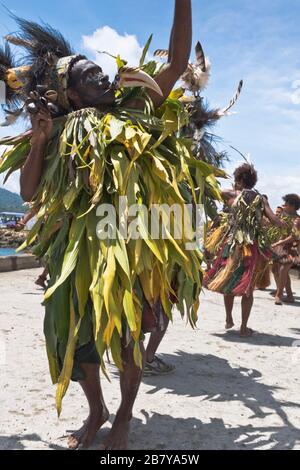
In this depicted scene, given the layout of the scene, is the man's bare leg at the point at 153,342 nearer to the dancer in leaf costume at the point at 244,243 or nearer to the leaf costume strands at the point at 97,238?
the leaf costume strands at the point at 97,238

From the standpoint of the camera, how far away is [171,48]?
2.29 metres

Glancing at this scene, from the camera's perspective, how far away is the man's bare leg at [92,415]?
2.20 meters

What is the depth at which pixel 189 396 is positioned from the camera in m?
2.95

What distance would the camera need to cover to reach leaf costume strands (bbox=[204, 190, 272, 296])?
15.9 ft

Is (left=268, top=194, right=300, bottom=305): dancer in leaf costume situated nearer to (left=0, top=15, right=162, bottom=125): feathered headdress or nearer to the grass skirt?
the grass skirt

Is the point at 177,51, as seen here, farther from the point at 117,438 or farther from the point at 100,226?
the point at 117,438

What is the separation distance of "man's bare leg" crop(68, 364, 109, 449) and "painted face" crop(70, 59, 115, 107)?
46.7 inches

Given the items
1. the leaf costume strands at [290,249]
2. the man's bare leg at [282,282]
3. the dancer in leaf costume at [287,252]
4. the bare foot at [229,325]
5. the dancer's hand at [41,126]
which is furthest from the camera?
the leaf costume strands at [290,249]

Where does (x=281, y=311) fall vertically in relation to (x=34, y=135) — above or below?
below

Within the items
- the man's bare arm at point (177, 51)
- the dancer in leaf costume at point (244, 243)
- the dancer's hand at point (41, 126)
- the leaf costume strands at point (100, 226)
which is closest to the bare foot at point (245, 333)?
the dancer in leaf costume at point (244, 243)

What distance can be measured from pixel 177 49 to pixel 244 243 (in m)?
2.94
